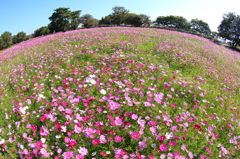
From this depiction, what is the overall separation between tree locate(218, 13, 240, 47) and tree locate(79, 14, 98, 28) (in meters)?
52.6

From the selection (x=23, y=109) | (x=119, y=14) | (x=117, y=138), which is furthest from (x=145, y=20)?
(x=117, y=138)

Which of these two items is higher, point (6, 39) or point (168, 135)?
point (6, 39)

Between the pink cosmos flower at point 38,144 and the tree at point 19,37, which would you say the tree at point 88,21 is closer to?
the tree at point 19,37

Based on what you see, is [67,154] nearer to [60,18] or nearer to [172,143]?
[172,143]

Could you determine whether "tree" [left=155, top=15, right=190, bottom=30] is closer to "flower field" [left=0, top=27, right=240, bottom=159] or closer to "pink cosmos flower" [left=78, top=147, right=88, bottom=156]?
"flower field" [left=0, top=27, right=240, bottom=159]

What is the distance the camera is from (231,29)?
45.2m

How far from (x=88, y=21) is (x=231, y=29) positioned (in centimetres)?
5985

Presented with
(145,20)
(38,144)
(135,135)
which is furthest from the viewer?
(145,20)

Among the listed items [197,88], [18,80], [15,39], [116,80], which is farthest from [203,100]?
[15,39]

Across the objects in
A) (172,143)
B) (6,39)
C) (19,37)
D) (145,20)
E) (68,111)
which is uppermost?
(145,20)

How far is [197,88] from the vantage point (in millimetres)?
7875

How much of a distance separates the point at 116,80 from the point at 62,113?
312 centimetres

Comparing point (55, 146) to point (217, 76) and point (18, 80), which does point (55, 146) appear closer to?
point (18, 80)

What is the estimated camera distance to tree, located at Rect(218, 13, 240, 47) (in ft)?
144
